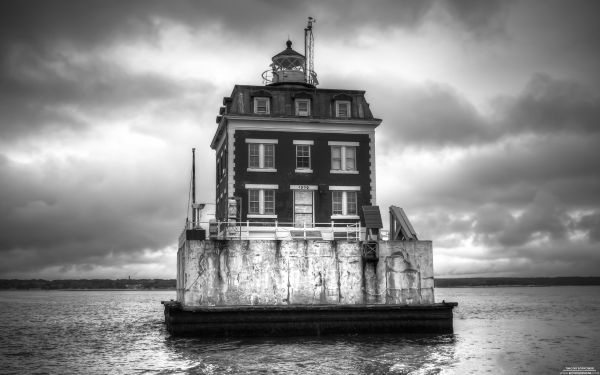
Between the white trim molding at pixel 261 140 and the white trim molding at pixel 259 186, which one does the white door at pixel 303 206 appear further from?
the white trim molding at pixel 261 140

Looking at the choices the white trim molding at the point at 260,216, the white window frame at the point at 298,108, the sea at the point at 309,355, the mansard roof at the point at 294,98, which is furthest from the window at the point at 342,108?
the sea at the point at 309,355

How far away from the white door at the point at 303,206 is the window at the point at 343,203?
1.22 m

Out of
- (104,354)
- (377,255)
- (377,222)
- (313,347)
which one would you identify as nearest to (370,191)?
(377,222)

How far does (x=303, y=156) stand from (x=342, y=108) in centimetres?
371

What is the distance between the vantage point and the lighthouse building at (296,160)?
35.7m

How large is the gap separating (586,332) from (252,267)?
23.0 metres

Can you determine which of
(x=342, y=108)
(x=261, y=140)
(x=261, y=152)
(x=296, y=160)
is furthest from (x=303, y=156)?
(x=342, y=108)

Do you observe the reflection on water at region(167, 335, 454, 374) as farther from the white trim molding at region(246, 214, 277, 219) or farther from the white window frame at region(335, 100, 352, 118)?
the white window frame at region(335, 100, 352, 118)

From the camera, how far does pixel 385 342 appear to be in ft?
95.4

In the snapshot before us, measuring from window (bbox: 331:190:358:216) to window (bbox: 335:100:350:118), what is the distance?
4.49 metres

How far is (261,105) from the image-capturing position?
37062 millimetres

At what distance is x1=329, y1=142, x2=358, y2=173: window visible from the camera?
36.8 meters

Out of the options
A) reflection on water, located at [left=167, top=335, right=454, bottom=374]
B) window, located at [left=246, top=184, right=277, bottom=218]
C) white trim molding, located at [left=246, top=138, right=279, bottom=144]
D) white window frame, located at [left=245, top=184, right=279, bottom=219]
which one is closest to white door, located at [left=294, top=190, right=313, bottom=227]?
white window frame, located at [left=245, top=184, right=279, bottom=219]

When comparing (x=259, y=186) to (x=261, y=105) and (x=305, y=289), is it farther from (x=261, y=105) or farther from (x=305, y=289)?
(x=305, y=289)
